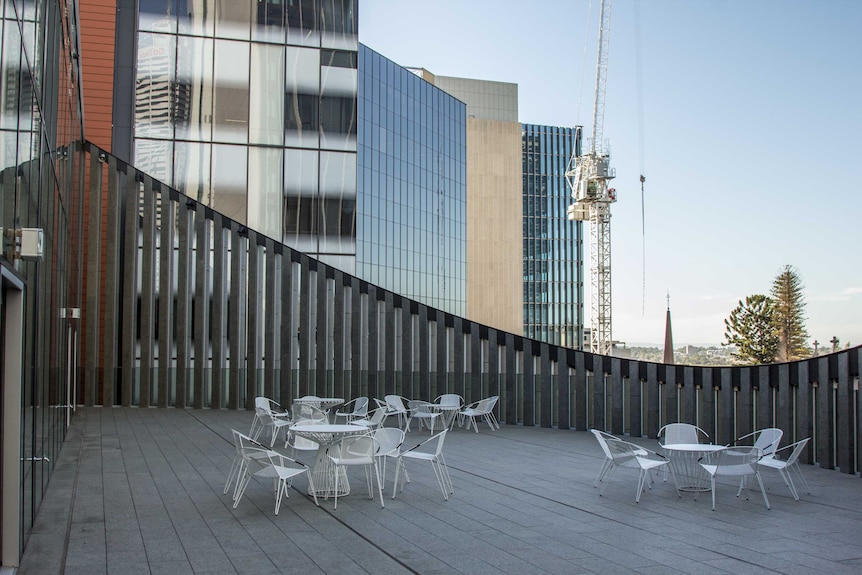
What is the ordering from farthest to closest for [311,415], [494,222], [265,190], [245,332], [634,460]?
[494,222] < [265,190] < [245,332] < [311,415] < [634,460]

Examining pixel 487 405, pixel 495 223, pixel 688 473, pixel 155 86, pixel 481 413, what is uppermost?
pixel 495 223

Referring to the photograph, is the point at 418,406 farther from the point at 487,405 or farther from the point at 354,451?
the point at 354,451

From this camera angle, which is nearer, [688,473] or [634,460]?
[634,460]

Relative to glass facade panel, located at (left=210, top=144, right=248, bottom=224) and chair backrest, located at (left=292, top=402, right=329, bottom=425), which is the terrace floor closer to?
chair backrest, located at (left=292, top=402, right=329, bottom=425)

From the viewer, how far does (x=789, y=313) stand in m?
84.2

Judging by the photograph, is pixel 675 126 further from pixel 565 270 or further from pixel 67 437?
pixel 67 437

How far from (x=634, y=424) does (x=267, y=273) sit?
9531mm

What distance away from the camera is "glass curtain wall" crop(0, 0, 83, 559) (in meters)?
5.41

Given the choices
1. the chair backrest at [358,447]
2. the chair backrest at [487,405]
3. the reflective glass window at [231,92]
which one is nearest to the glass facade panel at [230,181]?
the reflective glass window at [231,92]

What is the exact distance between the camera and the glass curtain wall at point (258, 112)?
23.4 metres

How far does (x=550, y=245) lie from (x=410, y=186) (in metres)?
42.9

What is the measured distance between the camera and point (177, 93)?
23.6 meters

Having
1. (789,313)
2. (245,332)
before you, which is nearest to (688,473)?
(245,332)

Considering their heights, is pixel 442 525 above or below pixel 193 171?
below
